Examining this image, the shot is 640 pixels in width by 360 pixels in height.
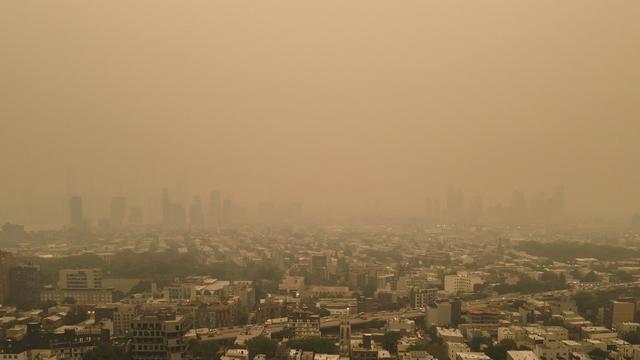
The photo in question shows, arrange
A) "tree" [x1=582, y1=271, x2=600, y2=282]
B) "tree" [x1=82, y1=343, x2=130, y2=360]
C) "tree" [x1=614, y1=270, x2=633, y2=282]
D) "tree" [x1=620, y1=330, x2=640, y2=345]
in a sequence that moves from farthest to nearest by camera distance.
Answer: "tree" [x1=582, y1=271, x2=600, y2=282], "tree" [x1=614, y1=270, x2=633, y2=282], "tree" [x1=620, y1=330, x2=640, y2=345], "tree" [x1=82, y1=343, x2=130, y2=360]

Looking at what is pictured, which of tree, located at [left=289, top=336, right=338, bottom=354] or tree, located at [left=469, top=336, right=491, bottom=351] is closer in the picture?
tree, located at [left=289, top=336, right=338, bottom=354]

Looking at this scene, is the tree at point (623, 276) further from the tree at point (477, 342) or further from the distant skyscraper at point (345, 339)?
the distant skyscraper at point (345, 339)

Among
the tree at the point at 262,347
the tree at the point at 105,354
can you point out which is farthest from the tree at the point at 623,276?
the tree at the point at 105,354

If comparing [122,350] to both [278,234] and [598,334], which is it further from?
[278,234]

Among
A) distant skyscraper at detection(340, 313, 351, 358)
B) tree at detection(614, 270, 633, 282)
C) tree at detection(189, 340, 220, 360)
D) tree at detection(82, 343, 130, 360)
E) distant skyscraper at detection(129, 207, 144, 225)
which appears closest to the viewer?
tree at detection(82, 343, 130, 360)

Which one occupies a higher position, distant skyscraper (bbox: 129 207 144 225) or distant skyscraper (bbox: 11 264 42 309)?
distant skyscraper (bbox: 129 207 144 225)

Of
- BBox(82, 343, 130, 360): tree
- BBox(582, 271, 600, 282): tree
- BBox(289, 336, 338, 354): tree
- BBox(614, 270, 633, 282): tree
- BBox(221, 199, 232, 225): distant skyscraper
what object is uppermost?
BBox(221, 199, 232, 225): distant skyscraper

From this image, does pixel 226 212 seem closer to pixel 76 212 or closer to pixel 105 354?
pixel 76 212

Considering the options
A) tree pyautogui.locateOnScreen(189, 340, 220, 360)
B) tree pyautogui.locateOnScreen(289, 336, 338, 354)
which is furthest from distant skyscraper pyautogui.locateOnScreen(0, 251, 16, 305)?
tree pyautogui.locateOnScreen(289, 336, 338, 354)

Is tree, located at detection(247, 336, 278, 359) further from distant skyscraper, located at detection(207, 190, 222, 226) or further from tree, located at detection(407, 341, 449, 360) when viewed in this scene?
distant skyscraper, located at detection(207, 190, 222, 226)
